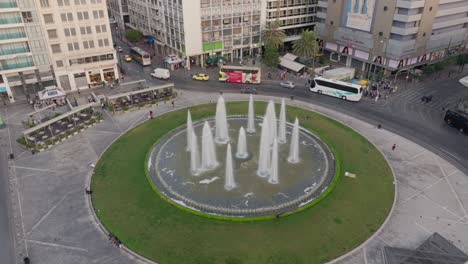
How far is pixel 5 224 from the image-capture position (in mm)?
40312

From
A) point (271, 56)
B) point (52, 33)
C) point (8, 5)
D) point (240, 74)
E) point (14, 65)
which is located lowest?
point (240, 74)

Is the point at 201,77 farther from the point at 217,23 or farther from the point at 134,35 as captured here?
the point at 134,35

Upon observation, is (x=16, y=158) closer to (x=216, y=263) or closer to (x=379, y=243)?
(x=216, y=263)

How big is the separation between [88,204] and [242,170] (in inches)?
829

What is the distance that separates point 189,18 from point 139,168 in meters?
50.3

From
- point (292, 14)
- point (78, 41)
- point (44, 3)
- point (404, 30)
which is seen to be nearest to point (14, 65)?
point (78, 41)

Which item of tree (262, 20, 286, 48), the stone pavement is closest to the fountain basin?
the stone pavement

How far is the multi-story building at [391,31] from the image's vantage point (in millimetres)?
78438

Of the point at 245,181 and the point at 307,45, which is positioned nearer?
the point at 245,181

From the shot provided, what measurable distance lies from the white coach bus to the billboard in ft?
73.5

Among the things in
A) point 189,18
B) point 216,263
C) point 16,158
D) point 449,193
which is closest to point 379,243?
point 449,193

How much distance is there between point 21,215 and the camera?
41.6 metres

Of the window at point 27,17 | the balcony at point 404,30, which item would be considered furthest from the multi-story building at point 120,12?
the balcony at point 404,30

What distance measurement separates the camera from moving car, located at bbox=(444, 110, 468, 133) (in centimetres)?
5980
